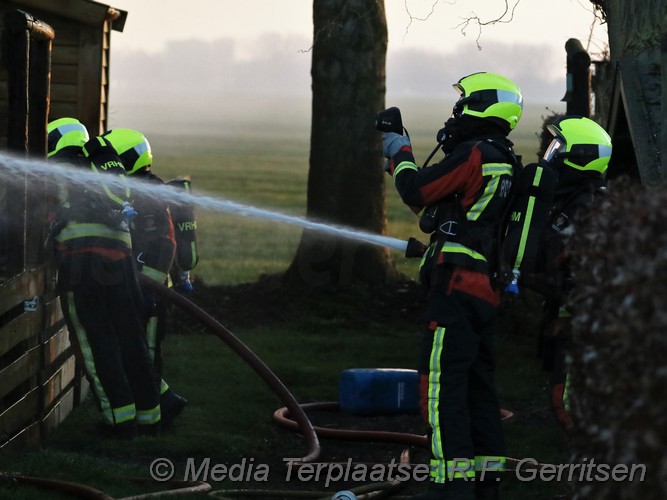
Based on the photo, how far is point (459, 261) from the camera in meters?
5.36

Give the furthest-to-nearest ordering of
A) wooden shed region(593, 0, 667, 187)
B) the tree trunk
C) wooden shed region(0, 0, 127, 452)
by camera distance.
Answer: the tree trunk, wooden shed region(593, 0, 667, 187), wooden shed region(0, 0, 127, 452)

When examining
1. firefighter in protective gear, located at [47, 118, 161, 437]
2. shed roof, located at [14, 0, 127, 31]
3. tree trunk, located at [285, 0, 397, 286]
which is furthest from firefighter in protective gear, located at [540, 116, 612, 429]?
tree trunk, located at [285, 0, 397, 286]

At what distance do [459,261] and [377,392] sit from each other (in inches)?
109

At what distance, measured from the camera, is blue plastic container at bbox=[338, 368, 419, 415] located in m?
7.96

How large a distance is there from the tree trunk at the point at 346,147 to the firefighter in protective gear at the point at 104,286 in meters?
6.00

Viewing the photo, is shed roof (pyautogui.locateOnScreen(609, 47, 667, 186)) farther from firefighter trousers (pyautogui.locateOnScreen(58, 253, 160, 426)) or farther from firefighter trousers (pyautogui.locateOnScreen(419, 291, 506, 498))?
firefighter trousers (pyautogui.locateOnScreen(58, 253, 160, 426))

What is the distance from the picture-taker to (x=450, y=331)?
5340 mm

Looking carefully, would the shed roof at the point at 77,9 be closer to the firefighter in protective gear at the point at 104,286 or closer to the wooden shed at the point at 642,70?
the firefighter in protective gear at the point at 104,286

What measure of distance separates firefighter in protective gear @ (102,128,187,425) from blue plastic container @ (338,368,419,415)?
111cm

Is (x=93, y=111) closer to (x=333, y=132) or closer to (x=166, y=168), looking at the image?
(x=333, y=132)

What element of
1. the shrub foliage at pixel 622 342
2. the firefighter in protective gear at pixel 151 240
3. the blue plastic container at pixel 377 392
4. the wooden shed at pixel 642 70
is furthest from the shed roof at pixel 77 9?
the shrub foliage at pixel 622 342

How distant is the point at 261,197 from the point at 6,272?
30.3 meters

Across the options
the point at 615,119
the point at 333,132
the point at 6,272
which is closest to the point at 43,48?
the point at 6,272

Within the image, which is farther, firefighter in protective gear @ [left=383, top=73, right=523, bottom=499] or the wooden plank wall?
the wooden plank wall
